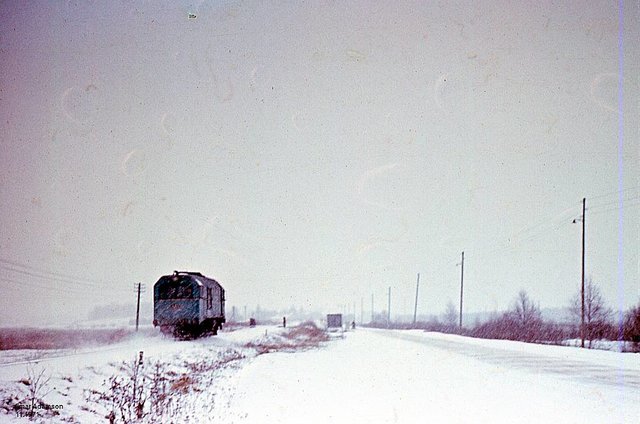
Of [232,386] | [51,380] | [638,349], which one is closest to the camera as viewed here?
[51,380]

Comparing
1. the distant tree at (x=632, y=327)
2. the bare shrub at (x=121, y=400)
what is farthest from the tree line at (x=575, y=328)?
the bare shrub at (x=121, y=400)

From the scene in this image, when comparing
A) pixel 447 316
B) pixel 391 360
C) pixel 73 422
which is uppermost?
pixel 73 422

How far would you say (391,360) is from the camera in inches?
975

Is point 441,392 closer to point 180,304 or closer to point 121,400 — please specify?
point 121,400

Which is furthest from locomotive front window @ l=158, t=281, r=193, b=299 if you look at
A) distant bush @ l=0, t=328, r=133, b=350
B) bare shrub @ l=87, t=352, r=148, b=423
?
bare shrub @ l=87, t=352, r=148, b=423

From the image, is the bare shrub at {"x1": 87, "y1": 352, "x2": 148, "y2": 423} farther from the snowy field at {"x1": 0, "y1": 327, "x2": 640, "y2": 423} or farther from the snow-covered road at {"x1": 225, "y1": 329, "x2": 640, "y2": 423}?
the snow-covered road at {"x1": 225, "y1": 329, "x2": 640, "y2": 423}

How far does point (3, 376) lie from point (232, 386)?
6.25 m

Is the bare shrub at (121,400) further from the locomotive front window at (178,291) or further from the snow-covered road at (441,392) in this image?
the locomotive front window at (178,291)

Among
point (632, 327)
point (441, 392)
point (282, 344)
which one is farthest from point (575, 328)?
point (441, 392)

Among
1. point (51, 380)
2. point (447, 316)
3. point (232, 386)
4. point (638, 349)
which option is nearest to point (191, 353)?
point (232, 386)

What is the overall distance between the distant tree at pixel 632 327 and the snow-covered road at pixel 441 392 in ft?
48.2

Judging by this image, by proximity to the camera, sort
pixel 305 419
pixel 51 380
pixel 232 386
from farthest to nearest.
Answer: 1. pixel 232 386
2. pixel 51 380
3. pixel 305 419

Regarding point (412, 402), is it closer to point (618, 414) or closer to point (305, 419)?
point (305, 419)

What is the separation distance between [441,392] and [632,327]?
28.7 metres
